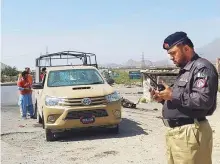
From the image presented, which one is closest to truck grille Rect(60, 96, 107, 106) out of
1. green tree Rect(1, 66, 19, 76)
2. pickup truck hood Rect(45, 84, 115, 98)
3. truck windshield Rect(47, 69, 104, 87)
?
pickup truck hood Rect(45, 84, 115, 98)

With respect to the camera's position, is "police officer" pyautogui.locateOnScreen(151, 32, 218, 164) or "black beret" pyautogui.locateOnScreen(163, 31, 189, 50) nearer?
"police officer" pyautogui.locateOnScreen(151, 32, 218, 164)

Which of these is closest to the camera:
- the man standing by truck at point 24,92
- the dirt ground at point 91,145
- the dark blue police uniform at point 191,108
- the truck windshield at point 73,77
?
the dark blue police uniform at point 191,108

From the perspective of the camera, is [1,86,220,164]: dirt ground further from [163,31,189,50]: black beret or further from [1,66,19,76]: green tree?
[1,66,19,76]: green tree

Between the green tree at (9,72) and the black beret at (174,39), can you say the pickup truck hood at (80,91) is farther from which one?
the green tree at (9,72)

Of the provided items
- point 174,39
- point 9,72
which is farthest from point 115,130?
point 9,72

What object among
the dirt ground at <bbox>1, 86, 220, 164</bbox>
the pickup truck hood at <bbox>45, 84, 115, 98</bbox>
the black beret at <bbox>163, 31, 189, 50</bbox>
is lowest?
the dirt ground at <bbox>1, 86, 220, 164</bbox>

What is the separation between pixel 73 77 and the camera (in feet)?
32.9

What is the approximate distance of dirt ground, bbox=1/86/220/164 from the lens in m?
6.94

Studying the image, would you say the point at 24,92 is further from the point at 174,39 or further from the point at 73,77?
the point at 174,39

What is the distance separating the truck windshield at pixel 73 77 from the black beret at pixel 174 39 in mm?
6481

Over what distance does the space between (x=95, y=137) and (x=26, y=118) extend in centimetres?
490

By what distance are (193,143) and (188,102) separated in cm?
40

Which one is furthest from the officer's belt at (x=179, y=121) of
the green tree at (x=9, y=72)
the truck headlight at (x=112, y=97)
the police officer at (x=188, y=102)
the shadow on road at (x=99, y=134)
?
the green tree at (x=9, y=72)

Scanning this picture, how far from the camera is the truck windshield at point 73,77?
32.2 ft
